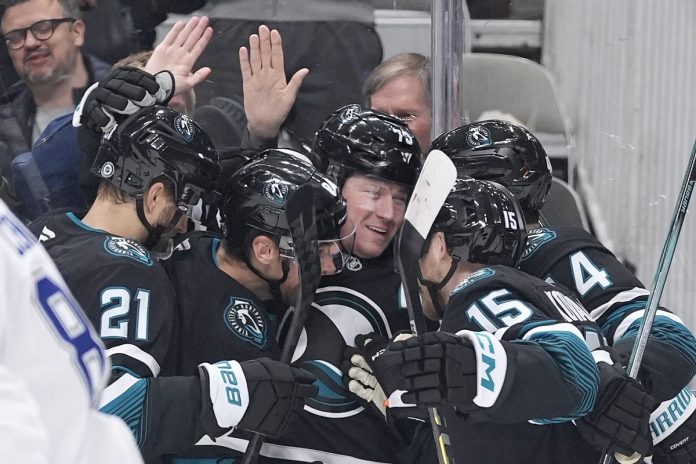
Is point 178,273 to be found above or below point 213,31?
below

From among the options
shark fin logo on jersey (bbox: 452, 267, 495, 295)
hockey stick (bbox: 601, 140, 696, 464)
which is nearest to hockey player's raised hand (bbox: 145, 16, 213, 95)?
shark fin logo on jersey (bbox: 452, 267, 495, 295)

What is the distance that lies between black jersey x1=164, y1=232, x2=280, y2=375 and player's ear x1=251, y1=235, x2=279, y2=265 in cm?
7

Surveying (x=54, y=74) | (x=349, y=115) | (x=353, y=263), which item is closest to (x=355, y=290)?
(x=353, y=263)

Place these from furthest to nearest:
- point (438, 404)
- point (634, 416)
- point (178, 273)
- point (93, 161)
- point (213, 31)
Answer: point (213, 31) < point (93, 161) < point (178, 273) < point (634, 416) < point (438, 404)

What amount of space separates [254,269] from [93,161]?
16.9 inches

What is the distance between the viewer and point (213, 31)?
3.06 metres

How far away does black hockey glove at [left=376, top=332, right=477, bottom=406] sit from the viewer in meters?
1.87

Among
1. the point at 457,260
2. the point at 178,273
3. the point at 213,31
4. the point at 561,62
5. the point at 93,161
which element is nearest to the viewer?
the point at 457,260

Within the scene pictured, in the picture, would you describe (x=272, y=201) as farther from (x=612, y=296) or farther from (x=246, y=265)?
(x=612, y=296)

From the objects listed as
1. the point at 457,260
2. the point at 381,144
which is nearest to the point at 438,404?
the point at 457,260

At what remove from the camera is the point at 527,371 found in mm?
1870

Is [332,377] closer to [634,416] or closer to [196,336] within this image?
[196,336]

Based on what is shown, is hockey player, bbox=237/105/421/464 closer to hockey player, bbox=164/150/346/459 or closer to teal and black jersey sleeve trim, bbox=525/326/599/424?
hockey player, bbox=164/150/346/459

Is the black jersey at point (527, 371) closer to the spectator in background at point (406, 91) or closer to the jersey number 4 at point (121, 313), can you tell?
the jersey number 4 at point (121, 313)
